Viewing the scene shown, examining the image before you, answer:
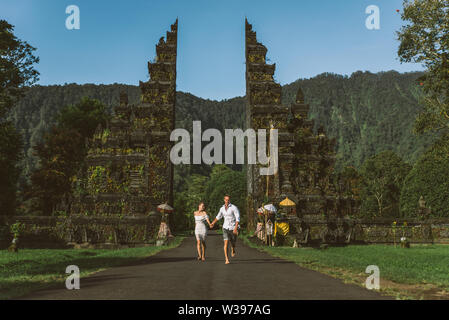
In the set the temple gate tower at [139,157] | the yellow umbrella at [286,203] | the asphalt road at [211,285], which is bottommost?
the asphalt road at [211,285]

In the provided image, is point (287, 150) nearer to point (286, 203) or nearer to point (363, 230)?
point (286, 203)

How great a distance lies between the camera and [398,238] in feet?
91.5

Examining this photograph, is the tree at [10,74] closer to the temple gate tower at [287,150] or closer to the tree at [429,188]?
the temple gate tower at [287,150]

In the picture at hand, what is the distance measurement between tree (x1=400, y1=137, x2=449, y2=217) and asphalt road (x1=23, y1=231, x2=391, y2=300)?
1422 inches

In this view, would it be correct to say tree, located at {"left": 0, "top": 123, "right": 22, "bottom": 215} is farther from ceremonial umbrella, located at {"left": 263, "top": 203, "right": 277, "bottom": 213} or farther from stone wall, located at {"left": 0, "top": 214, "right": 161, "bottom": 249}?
ceremonial umbrella, located at {"left": 263, "top": 203, "right": 277, "bottom": 213}

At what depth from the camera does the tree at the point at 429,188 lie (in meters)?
45.3

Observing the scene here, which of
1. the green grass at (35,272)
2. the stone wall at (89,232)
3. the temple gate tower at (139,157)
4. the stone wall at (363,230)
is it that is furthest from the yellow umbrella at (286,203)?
the green grass at (35,272)

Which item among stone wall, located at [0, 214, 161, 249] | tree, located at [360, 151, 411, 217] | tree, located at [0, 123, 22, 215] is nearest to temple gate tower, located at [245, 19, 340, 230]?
stone wall, located at [0, 214, 161, 249]

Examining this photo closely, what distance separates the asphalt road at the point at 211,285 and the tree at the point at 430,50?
56.8ft

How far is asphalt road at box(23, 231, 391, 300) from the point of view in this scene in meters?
8.33

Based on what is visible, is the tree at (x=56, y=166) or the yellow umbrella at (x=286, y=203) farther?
the tree at (x=56, y=166)

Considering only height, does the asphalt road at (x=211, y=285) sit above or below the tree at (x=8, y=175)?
below
